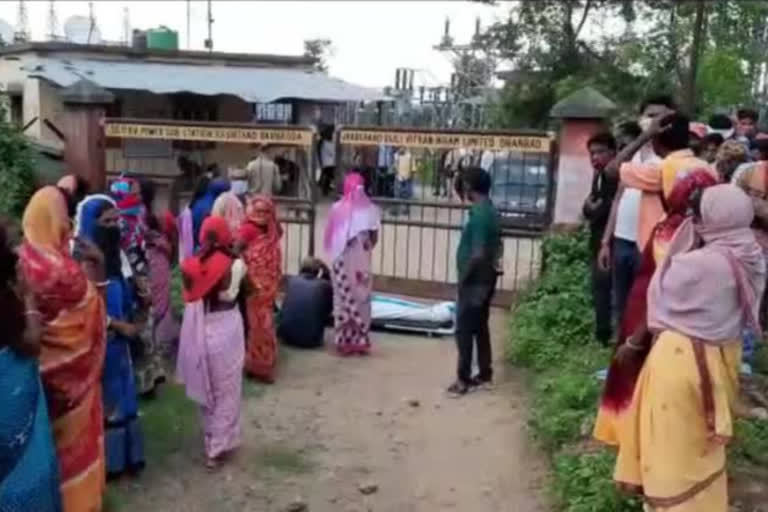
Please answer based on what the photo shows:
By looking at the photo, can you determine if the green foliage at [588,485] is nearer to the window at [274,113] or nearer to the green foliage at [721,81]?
the green foliage at [721,81]

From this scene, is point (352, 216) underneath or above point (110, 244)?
underneath

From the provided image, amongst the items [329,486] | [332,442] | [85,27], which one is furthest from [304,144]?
[85,27]

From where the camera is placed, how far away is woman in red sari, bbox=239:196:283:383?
7590mm

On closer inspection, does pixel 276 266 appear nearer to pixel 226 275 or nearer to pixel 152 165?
pixel 226 275

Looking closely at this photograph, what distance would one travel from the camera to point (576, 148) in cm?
975

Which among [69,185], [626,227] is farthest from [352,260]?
[69,185]

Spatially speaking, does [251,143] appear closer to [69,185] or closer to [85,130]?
[85,130]

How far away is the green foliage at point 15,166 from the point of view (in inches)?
399

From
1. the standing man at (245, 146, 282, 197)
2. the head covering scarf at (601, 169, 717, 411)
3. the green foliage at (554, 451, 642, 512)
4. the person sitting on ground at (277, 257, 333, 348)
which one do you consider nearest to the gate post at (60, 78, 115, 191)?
the standing man at (245, 146, 282, 197)

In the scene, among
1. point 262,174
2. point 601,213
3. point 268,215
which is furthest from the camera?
point 262,174

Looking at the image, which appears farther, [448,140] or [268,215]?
[448,140]

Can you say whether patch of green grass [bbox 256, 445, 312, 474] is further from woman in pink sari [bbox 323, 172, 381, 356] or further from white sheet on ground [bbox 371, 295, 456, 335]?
white sheet on ground [bbox 371, 295, 456, 335]

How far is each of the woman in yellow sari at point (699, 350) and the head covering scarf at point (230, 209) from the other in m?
4.36

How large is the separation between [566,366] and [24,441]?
403 cm
